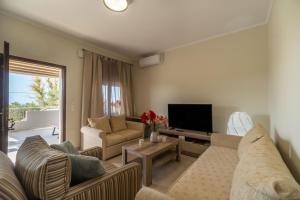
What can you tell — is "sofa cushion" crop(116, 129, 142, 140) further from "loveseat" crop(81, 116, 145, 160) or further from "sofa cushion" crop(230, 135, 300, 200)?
"sofa cushion" crop(230, 135, 300, 200)

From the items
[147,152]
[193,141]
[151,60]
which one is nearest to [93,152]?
[147,152]

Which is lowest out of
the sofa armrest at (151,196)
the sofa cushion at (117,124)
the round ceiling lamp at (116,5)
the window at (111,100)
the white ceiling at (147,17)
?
the sofa armrest at (151,196)

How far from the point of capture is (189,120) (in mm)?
3758

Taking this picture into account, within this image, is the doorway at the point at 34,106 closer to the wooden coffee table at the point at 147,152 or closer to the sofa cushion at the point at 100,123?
the sofa cushion at the point at 100,123

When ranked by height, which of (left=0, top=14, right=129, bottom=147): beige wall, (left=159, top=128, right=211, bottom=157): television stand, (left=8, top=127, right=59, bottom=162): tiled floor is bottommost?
(left=8, top=127, right=59, bottom=162): tiled floor

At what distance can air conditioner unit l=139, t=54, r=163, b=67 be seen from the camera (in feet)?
15.0

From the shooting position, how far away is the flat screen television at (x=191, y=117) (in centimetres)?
351

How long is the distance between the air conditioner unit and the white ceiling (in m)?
0.76

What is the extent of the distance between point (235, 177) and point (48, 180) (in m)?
1.26

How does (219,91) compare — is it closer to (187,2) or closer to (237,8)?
(237,8)

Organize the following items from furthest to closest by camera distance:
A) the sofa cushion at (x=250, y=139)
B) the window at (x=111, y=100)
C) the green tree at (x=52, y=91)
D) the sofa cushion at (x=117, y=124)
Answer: the green tree at (x=52, y=91) < the window at (x=111, y=100) < the sofa cushion at (x=117, y=124) < the sofa cushion at (x=250, y=139)

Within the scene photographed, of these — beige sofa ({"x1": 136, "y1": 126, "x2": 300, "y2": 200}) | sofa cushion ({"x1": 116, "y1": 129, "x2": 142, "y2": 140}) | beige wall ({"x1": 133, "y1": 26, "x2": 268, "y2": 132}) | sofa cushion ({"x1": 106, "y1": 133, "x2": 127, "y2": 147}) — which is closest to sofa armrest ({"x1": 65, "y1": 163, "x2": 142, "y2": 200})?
beige sofa ({"x1": 136, "y1": 126, "x2": 300, "y2": 200})

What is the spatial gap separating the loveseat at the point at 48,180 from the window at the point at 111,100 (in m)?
3.01

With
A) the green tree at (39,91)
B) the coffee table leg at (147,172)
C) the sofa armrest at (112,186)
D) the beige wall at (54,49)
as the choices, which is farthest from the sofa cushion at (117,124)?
the green tree at (39,91)
